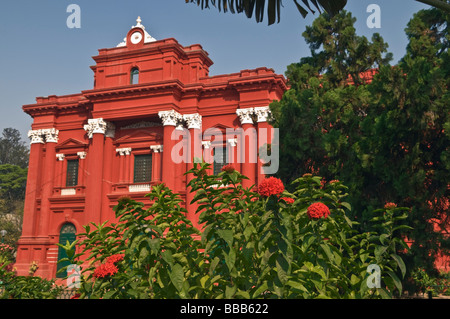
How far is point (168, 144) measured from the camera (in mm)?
23500

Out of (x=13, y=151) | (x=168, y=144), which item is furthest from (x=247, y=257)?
(x=13, y=151)

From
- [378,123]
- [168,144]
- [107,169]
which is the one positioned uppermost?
[168,144]

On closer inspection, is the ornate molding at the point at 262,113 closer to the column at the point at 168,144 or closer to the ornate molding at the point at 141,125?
the column at the point at 168,144

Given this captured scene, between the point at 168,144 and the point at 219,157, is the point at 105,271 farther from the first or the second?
the point at 219,157

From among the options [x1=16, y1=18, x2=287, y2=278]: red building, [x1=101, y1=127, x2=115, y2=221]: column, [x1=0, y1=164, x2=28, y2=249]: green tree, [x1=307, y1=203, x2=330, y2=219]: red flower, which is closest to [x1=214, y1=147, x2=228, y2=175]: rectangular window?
[x1=16, y1=18, x2=287, y2=278]: red building

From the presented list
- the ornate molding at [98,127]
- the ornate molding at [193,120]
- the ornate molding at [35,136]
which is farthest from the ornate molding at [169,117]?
the ornate molding at [35,136]

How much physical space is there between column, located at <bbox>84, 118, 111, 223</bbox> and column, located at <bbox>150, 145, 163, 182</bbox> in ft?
9.97

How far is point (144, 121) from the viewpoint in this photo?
83.9ft

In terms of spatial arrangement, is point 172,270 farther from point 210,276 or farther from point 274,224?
point 274,224

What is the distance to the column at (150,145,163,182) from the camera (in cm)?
2484

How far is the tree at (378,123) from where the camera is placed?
489 inches

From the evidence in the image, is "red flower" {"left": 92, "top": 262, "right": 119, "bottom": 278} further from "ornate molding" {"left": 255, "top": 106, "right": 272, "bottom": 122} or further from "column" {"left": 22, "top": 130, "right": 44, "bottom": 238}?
"column" {"left": 22, "top": 130, "right": 44, "bottom": 238}

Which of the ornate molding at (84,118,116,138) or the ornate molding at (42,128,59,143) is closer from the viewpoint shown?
the ornate molding at (84,118,116,138)

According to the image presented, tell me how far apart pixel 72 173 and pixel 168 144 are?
7.79 m
